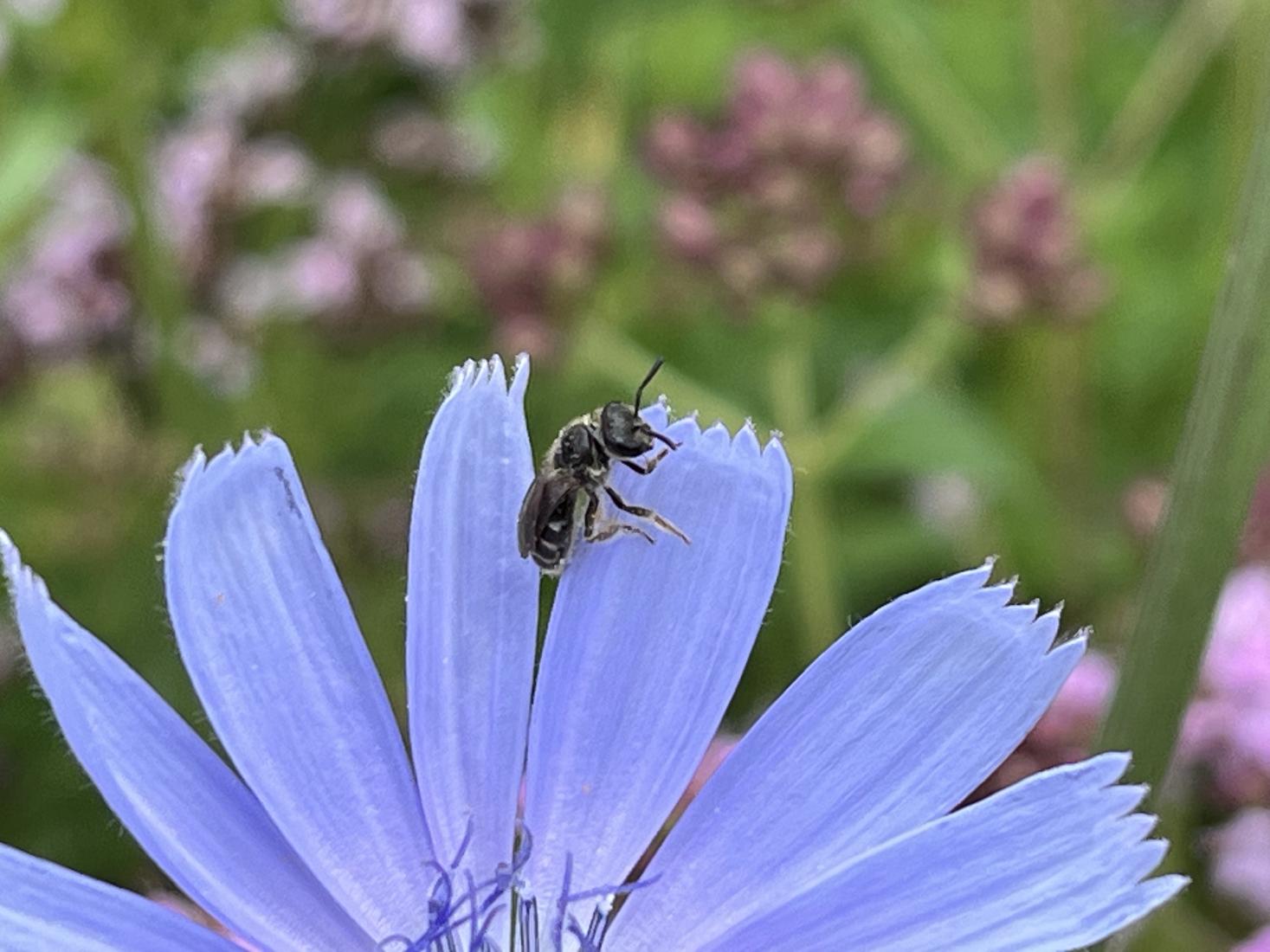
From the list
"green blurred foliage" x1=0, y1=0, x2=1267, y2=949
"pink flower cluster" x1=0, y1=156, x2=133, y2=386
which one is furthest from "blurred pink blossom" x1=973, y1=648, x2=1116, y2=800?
"pink flower cluster" x1=0, y1=156, x2=133, y2=386

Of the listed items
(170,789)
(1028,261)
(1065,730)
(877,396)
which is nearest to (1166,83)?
(1028,261)

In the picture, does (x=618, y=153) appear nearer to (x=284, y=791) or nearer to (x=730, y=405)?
(x=730, y=405)

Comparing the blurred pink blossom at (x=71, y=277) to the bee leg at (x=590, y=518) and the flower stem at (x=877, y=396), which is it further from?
the bee leg at (x=590, y=518)

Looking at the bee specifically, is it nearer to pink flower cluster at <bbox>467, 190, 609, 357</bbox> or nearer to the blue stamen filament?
the blue stamen filament

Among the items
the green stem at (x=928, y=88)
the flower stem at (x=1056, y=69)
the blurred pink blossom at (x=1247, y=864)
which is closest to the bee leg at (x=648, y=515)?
the blurred pink blossom at (x=1247, y=864)

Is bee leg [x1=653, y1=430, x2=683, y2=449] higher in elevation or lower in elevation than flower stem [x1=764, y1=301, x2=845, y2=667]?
lower

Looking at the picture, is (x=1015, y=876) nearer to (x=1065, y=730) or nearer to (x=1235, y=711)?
(x=1065, y=730)

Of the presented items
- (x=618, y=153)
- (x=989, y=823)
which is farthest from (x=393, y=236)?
(x=989, y=823)
